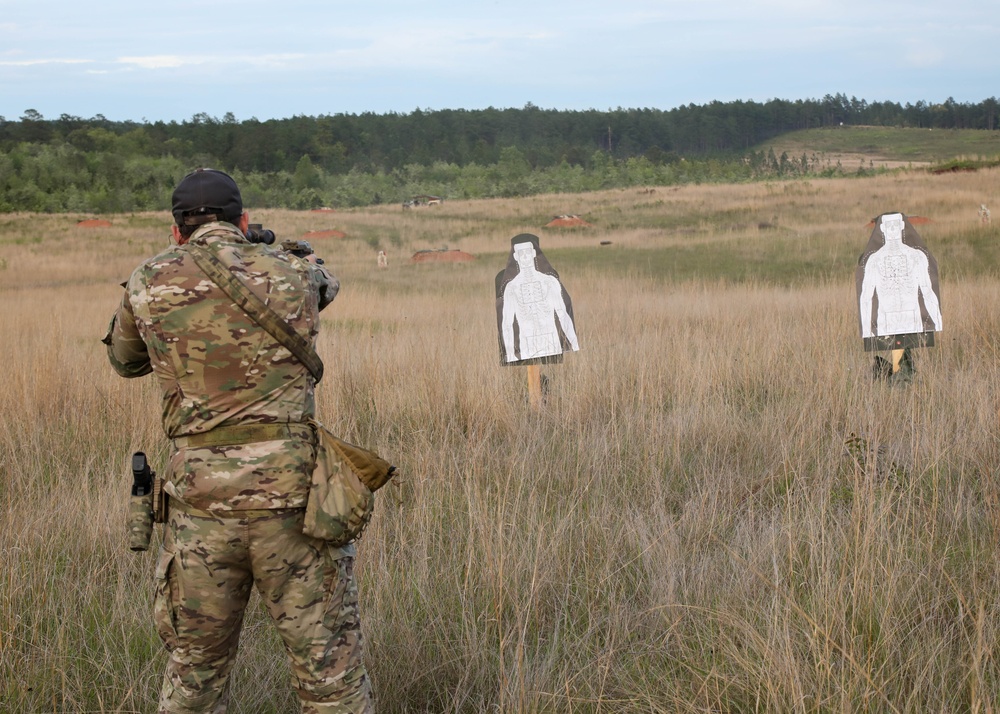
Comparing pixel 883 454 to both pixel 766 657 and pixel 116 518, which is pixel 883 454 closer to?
pixel 766 657

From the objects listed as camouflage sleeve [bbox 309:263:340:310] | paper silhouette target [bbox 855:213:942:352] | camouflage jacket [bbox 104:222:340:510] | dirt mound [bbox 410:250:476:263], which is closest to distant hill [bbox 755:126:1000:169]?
dirt mound [bbox 410:250:476:263]

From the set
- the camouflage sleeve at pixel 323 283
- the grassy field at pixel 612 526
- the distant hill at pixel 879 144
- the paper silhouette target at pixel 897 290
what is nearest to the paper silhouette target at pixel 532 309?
the grassy field at pixel 612 526

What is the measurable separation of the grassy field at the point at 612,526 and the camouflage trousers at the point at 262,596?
0.60 m

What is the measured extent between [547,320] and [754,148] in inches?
4810

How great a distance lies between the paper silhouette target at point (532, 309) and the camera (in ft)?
21.6

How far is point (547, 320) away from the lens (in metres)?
6.63

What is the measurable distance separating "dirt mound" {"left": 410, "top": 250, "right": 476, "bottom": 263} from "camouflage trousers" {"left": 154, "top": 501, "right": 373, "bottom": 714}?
1926 cm

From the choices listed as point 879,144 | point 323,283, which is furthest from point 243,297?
point 879,144

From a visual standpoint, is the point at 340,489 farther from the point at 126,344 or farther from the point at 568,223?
the point at 568,223

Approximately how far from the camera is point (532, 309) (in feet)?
21.9

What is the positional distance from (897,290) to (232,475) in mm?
5962

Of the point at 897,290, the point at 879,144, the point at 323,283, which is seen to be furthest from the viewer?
the point at 879,144

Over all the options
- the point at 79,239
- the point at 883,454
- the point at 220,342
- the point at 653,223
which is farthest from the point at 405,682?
the point at 79,239

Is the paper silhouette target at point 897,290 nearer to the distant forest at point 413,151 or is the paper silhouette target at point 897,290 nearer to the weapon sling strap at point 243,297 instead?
the weapon sling strap at point 243,297
